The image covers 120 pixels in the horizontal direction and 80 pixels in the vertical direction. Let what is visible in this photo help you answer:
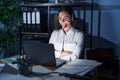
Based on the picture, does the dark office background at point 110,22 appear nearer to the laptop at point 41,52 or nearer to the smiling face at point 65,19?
the smiling face at point 65,19

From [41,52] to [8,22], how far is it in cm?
193

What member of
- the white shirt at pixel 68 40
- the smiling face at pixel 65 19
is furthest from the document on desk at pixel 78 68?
the smiling face at pixel 65 19

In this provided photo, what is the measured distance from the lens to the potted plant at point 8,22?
10.3ft

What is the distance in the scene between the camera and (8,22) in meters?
3.24

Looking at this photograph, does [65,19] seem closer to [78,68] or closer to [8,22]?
[78,68]

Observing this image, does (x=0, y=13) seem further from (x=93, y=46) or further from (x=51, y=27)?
(x=93, y=46)

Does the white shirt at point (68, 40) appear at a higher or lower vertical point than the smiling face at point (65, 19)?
lower

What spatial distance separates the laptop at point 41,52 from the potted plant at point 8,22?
1.65 m

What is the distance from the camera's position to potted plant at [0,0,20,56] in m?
3.15

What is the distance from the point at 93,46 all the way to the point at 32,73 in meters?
1.82

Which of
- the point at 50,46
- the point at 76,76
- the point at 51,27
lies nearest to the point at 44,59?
the point at 50,46

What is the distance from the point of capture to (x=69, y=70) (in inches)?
54.2

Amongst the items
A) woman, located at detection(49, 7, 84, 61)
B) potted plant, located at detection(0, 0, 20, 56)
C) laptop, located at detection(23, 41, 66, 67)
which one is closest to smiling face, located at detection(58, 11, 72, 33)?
woman, located at detection(49, 7, 84, 61)

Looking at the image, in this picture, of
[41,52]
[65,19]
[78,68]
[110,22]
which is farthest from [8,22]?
[78,68]
